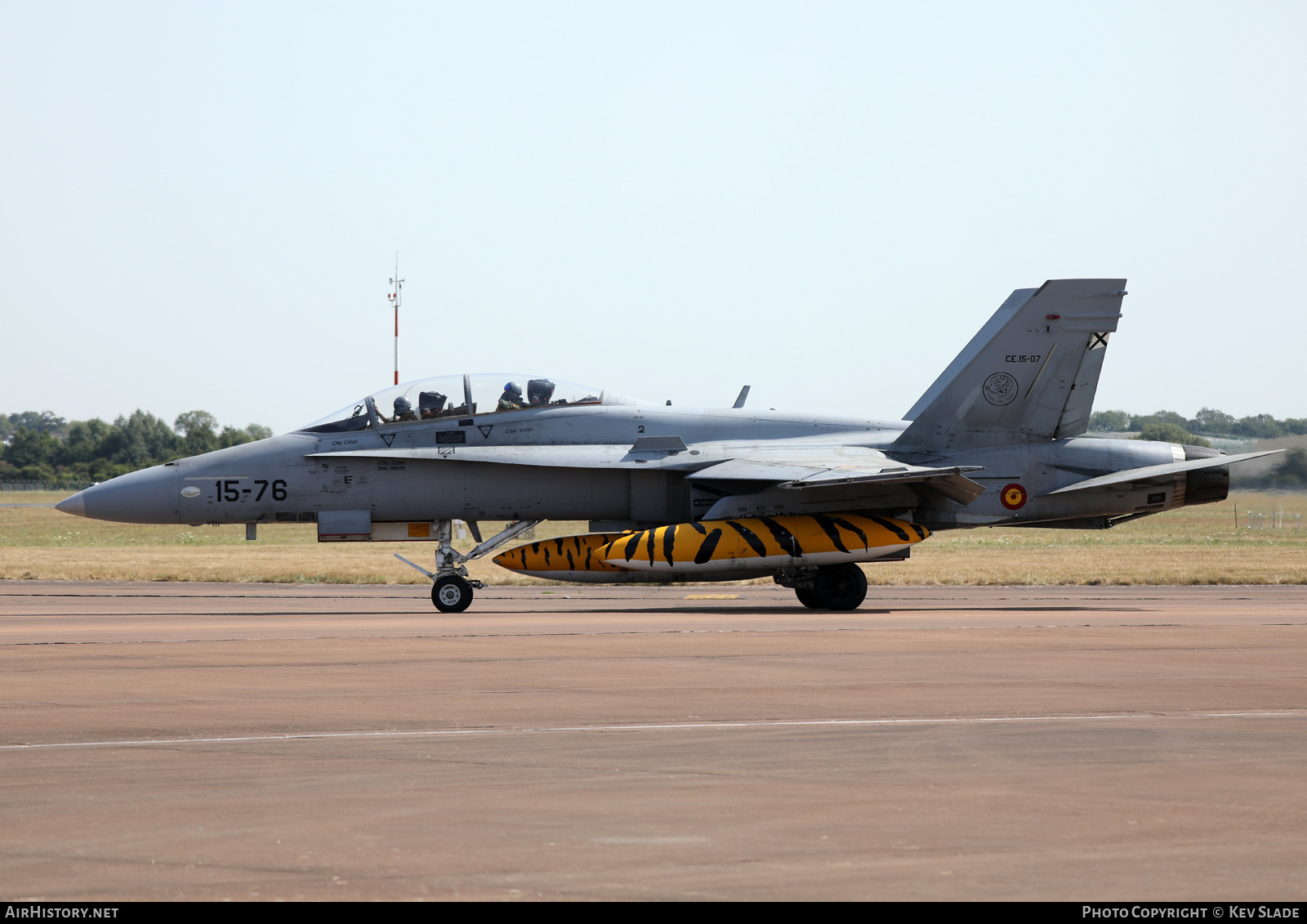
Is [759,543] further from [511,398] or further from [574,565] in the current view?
[511,398]

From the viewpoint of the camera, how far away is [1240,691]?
941cm

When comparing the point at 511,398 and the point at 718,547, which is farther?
the point at 511,398

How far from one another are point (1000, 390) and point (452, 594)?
353 inches

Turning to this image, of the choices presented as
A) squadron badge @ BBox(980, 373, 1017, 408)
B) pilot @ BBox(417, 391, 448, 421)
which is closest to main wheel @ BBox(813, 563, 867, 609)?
squadron badge @ BBox(980, 373, 1017, 408)

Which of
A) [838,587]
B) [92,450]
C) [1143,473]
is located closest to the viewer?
[838,587]

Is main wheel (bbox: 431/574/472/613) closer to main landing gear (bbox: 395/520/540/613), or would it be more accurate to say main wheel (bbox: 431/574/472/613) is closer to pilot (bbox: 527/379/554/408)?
main landing gear (bbox: 395/520/540/613)

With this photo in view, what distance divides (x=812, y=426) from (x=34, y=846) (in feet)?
53.1

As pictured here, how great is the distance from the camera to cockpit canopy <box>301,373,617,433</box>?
A: 1942 cm

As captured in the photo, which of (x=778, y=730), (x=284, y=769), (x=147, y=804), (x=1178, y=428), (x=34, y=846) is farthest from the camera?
(x=1178, y=428)

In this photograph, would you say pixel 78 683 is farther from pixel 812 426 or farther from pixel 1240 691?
pixel 812 426

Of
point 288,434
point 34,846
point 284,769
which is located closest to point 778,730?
point 284,769

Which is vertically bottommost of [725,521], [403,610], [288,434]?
[403,610]

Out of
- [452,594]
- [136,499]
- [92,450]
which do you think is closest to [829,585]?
[452,594]

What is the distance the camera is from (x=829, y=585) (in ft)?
61.9
